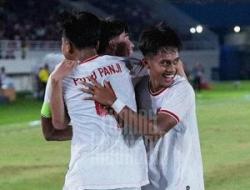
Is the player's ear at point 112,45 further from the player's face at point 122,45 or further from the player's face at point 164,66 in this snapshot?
the player's face at point 164,66

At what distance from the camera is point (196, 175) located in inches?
166

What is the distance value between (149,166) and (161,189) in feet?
0.48

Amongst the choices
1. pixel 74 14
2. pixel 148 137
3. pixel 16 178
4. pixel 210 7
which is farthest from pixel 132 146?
pixel 210 7

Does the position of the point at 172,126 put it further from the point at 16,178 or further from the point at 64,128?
the point at 16,178

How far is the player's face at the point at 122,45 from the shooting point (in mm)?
4582

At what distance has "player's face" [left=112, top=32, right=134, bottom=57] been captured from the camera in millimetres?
4582

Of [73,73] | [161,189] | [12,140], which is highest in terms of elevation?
[73,73]

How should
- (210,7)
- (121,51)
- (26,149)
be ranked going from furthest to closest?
(210,7), (26,149), (121,51)

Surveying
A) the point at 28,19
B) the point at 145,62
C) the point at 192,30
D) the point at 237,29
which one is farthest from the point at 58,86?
the point at 237,29

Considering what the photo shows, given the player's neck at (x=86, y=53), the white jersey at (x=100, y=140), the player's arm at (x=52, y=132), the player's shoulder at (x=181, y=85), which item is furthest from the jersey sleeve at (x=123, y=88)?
the player's arm at (x=52, y=132)

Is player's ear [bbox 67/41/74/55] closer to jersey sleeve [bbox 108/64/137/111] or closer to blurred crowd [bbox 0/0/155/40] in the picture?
jersey sleeve [bbox 108/64/137/111]

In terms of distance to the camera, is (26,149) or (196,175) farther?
(26,149)

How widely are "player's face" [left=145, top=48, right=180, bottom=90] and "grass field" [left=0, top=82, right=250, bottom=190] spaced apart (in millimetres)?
4820

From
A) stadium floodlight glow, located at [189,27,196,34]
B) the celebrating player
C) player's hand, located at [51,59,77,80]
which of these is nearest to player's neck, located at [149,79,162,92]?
the celebrating player
